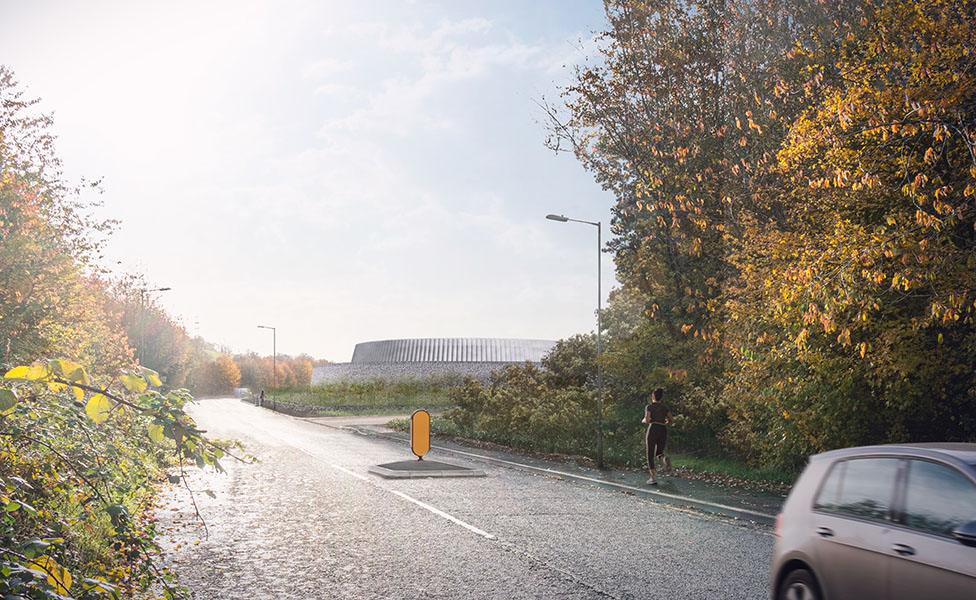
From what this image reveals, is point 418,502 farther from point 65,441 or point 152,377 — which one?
point 152,377

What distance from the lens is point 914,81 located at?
12.0 metres

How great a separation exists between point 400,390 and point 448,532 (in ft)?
166

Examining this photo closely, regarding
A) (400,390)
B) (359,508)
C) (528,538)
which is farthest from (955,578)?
(400,390)

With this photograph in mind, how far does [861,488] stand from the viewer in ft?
18.4

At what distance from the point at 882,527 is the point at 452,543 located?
234 inches

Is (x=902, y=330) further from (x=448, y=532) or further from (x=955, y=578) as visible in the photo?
(x=955, y=578)

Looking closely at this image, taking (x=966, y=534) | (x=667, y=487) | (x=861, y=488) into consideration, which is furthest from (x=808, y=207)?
(x=966, y=534)

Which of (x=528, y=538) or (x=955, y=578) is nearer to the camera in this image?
(x=955, y=578)

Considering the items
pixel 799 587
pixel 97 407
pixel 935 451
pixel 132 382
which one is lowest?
pixel 799 587

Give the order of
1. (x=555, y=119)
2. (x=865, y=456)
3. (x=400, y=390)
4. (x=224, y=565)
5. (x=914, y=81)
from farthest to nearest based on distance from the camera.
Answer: (x=400, y=390) → (x=555, y=119) → (x=914, y=81) → (x=224, y=565) → (x=865, y=456)

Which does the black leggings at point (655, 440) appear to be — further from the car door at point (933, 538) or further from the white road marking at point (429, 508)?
the car door at point (933, 538)

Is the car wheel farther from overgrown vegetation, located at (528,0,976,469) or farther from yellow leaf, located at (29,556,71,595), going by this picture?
overgrown vegetation, located at (528,0,976,469)

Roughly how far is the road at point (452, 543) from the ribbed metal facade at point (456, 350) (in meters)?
70.1

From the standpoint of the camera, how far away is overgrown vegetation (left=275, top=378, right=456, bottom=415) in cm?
5597
